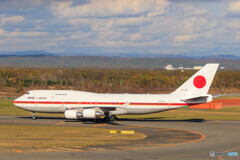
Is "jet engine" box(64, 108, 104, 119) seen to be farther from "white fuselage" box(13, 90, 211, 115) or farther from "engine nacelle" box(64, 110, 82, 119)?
"white fuselage" box(13, 90, 211, 115)

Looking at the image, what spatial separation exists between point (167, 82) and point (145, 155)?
5287 inches

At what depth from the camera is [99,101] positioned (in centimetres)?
5625

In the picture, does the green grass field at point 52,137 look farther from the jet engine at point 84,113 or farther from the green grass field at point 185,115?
the green grass field at point 185,115

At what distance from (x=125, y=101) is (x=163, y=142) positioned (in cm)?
1864

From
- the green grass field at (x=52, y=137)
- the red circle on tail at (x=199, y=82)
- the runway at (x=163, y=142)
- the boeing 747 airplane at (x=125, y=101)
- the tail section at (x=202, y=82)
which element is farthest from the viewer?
the red circle on tail at (x=199, y=82)

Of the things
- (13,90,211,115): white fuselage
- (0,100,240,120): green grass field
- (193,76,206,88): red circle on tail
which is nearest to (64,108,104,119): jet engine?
(13,90,211,115): white fuselage

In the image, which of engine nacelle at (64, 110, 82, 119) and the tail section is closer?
engine nacelle at (64, 110, 82, 119)

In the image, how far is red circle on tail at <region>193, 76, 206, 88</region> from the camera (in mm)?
54825

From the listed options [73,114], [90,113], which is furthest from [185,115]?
[73,114]

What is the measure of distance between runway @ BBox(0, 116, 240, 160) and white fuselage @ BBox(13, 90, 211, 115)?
2.15 m

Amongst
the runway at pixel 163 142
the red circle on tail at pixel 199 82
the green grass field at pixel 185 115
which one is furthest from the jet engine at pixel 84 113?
the red circle on tail at pixel 199 82

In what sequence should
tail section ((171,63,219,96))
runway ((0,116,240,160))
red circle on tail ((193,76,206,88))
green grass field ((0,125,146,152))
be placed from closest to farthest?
runway ((0,116,240,160)) < green grass field ((0,125,146,152)) < tail section ((171,63,219,96)) < red circle on tail ((193,76,206,88))

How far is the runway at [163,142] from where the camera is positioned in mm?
30281

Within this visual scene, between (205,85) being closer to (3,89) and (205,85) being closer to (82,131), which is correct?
(82,131)
